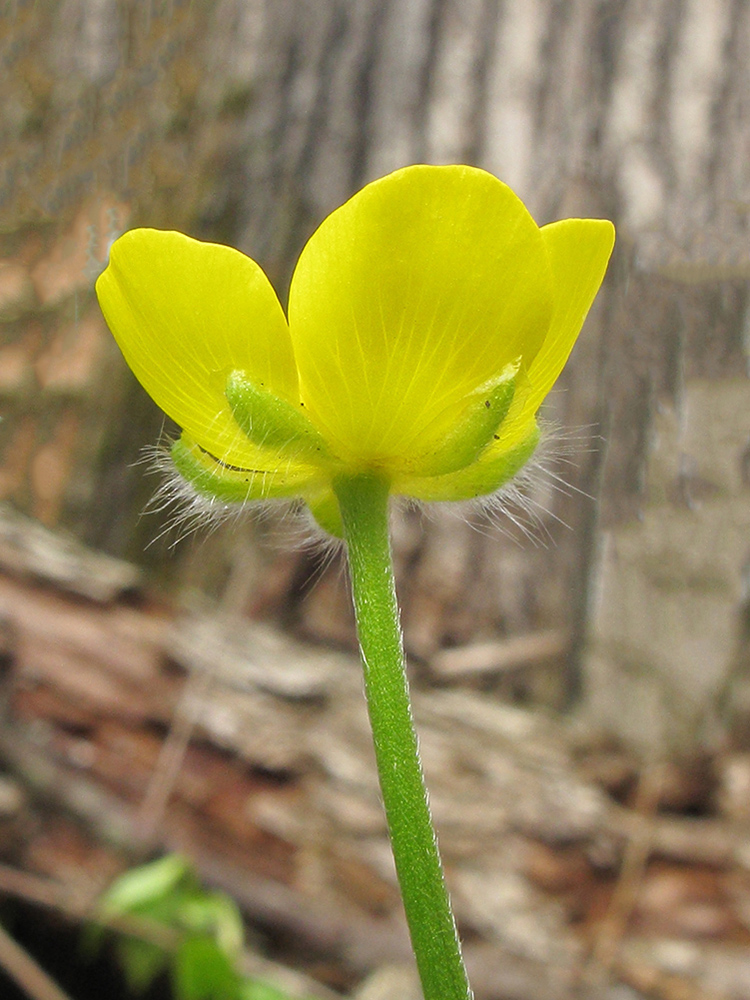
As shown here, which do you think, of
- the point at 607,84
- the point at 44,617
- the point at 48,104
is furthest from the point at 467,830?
the point at 48,104

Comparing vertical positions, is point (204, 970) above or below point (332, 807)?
below

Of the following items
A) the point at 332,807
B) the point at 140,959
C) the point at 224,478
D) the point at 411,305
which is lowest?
the point at 140,959

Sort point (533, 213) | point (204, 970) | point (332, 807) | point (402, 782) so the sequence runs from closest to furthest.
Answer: point (402, 782) < point (204, 970) < point (332, 807) < point (533, 213)

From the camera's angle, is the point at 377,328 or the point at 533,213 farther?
the point at 533,213

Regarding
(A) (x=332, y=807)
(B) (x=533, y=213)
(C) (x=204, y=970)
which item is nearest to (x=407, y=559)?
(A) (x=332, y=807)

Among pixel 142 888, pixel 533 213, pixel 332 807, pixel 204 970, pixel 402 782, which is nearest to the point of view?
pixel 402 782

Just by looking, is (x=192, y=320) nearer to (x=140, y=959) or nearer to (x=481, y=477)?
(x=481, y=477)

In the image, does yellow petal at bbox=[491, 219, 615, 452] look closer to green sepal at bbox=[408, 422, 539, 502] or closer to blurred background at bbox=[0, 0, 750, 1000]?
green sepal at bbox=[408, 422, 539, 502]

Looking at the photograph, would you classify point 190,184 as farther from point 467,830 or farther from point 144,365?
point 144,365

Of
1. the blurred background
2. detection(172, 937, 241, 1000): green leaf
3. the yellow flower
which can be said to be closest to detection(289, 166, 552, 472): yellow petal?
the yellow flower
